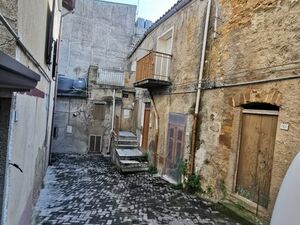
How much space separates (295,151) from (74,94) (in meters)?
12.4

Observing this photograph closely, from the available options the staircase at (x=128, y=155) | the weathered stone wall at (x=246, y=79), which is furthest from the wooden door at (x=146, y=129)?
the weathered stone wall at (x=246, y=79)

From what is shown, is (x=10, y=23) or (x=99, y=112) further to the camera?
(x=99, y=112)

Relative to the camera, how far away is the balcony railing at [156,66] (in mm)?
9195

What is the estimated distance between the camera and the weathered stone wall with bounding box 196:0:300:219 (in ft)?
14.1

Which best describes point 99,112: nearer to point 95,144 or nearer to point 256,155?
point 95,144

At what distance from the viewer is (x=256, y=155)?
201 inches

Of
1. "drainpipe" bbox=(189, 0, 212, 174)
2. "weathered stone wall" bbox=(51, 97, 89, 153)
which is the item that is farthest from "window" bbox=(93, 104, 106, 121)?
"drainpipe" bbox=(189, 0, 212, 174)

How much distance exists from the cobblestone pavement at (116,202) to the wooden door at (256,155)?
768 mm

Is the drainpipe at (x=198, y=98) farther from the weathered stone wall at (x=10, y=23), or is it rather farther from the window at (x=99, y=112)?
the window at (x=99, y=112)

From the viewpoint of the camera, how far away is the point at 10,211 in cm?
269

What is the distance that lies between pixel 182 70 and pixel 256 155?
4015 millimetres

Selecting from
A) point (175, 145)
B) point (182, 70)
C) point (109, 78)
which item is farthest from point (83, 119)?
point (182, 70)

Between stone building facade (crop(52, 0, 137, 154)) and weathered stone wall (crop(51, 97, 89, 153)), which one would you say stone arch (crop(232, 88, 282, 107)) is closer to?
stone building facade (crop(52, 0, 137, 154))

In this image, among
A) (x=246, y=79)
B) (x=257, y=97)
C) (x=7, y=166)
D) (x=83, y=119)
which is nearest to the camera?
(x=7, y=166)
